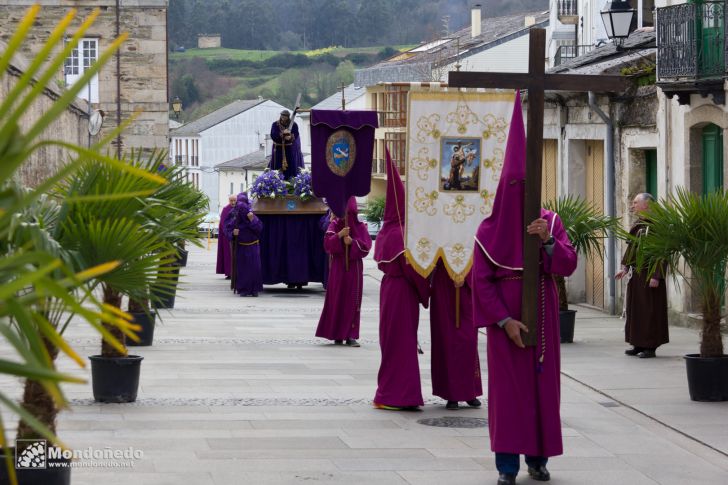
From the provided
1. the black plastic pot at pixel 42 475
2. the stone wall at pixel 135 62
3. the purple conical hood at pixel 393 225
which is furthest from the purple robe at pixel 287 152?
the stone wall at pixel 135 62

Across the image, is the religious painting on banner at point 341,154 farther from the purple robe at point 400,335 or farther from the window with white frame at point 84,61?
the window with white frame at point 84,61

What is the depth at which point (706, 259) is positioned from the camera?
36.2 feet

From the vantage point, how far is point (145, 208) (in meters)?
8.89

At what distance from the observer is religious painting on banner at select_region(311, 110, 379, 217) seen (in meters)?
15.1

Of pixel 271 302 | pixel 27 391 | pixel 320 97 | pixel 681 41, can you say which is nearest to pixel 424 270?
pixel 27 391

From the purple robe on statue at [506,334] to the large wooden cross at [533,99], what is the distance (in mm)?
109

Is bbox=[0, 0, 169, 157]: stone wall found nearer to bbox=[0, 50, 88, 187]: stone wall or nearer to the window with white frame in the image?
the window with white frame

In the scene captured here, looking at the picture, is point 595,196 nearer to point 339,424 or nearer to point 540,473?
point 339,424

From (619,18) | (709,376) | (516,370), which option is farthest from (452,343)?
(619,18)

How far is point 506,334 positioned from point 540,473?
0.88m

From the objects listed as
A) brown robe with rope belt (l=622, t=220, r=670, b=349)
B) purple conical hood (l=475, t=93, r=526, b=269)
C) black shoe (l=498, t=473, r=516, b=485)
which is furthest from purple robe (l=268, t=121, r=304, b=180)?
black shoe (l=498, t=473, r=516, b=485)

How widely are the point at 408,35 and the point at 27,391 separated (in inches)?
5782

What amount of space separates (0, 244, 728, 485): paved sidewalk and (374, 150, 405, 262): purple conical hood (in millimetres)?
1270

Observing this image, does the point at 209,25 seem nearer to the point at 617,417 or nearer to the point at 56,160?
the point at 56,160
